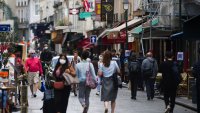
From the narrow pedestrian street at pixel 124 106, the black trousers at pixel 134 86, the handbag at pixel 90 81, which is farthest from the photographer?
the black trousers at pixel 134 86

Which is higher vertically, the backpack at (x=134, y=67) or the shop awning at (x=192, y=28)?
the shop awning at (x=192, y=28)

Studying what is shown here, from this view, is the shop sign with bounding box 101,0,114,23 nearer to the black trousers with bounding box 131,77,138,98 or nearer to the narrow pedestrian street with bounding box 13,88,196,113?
the narrow pedestrian street with bounding box 13,88,196,113

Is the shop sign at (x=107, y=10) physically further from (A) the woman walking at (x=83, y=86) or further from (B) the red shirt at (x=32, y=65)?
(A) the woman walking at (x=83, y=86)

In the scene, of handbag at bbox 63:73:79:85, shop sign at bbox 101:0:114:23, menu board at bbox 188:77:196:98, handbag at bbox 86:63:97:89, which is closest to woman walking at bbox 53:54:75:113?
handbag at bbox 63:73:79:85

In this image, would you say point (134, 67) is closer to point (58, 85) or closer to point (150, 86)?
point (150, 86)

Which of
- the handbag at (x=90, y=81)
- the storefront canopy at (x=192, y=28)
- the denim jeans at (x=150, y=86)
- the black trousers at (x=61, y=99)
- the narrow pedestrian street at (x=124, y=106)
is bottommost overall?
the narrow pedestrian street at (x=124, y=106)

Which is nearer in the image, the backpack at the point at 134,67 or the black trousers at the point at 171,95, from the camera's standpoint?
the black trousers at the point at 171,95

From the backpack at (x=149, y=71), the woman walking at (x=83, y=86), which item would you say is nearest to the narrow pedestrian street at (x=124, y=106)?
the backpack at (x=149, y=71)

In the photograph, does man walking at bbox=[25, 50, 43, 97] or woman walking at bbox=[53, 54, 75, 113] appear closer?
woman walking at bbox=[53, 54, 75, 113]

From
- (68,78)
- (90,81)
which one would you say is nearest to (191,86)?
(90,81)

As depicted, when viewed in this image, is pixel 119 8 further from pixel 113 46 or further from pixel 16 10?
pixel 16 10

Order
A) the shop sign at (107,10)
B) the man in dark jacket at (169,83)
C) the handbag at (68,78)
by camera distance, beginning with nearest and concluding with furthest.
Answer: the handbag at (68,78), the man in dark jacket at (169,83), the shop sign at (107,10)

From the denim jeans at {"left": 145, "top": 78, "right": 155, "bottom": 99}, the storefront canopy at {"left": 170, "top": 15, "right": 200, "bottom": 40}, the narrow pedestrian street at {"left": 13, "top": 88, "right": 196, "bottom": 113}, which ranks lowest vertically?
the narrow pedestrian street at {"left": 13, "top": 88, "right": 196, "bottom": 113}

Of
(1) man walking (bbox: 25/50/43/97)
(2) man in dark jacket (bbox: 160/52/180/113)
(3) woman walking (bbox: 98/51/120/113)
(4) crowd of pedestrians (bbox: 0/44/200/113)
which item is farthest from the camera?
(1) man walking (bbox: 25/50/43/97)
